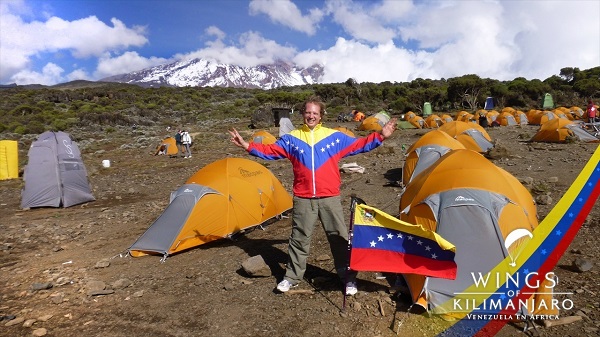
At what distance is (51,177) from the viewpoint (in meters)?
11.1

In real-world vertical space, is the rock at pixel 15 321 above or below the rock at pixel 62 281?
above

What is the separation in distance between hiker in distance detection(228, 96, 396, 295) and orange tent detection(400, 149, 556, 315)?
104 cm

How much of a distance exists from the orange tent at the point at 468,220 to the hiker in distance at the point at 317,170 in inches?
41.0

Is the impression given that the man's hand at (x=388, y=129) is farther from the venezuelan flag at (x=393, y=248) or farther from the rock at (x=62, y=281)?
the rock at (x=62, y=281)

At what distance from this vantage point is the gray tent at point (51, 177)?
10.9 m

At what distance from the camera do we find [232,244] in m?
7.13

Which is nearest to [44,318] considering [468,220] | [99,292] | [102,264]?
[99,292]

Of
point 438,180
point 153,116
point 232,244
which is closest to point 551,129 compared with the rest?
point 438,180

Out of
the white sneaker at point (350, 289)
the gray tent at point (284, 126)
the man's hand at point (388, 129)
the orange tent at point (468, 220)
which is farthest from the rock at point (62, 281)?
the gray tent at point (284, 126)

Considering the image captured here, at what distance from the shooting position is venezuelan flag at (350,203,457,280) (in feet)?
13.4

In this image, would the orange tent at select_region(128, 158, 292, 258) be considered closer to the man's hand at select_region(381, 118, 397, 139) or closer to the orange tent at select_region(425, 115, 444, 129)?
the man's hand at select_region(381, 118, 397, 139)

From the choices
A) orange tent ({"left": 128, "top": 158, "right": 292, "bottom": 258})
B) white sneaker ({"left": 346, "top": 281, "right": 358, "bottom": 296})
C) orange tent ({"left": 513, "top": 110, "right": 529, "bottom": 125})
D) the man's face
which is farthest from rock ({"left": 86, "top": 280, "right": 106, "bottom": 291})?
orange tent ({"left": 513, "top": 110, "right": 529, "bottom": 125})

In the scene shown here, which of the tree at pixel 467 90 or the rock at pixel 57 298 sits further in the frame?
the tree at pixel 467 90

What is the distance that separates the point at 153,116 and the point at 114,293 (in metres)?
42.1
